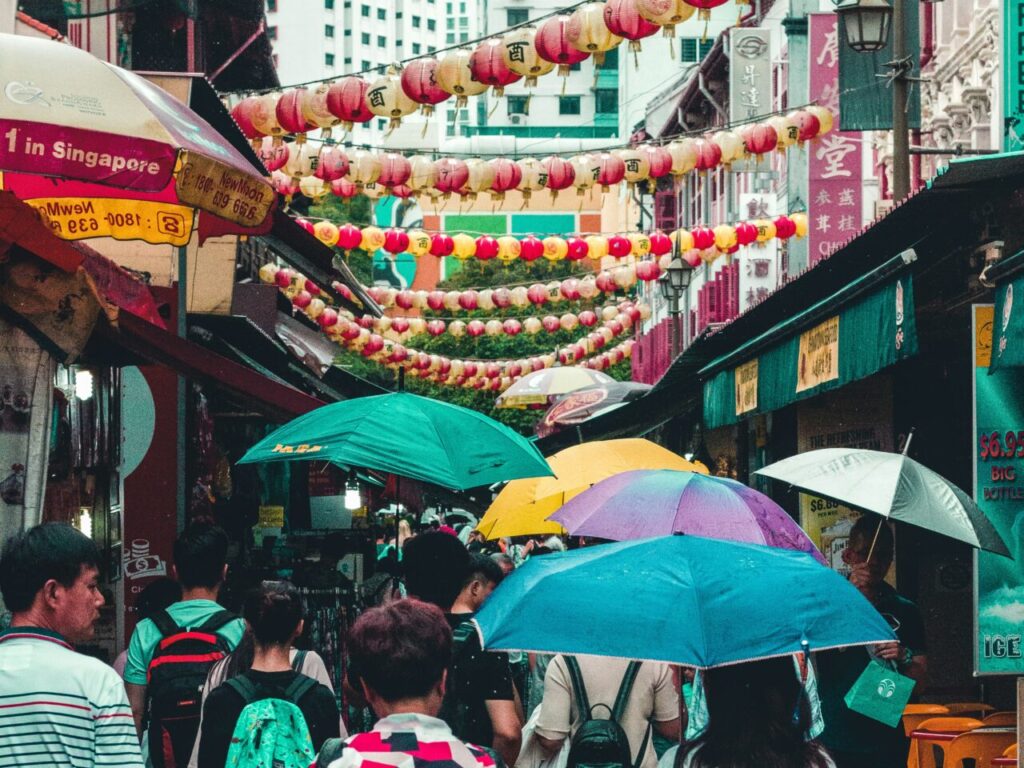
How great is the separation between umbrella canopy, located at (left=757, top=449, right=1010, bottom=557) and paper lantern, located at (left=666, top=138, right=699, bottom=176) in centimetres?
1062

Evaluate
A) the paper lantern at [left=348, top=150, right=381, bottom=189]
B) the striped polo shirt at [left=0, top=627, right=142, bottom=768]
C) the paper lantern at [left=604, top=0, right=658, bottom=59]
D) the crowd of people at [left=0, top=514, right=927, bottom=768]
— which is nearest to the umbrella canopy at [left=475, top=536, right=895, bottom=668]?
the crowd of people at [left=0, top=514, right=927, bottom=768]

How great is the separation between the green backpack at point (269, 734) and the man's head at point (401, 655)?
1.30 metres

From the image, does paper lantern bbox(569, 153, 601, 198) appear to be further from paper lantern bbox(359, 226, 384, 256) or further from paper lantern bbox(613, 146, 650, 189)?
paper lantern bbox(359, 226, 384, 256)

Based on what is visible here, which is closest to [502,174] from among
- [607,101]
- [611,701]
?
[611,701]

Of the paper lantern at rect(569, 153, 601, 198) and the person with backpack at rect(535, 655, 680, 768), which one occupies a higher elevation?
the paper lantern at rect(569, 153, 601, 198)

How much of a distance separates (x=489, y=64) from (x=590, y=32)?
3.41ft

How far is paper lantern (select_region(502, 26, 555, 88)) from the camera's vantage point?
43.6ft

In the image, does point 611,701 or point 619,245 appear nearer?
point 611,701

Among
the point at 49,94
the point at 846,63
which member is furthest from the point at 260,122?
the point at 49,94

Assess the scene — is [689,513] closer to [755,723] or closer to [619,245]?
[755,723]

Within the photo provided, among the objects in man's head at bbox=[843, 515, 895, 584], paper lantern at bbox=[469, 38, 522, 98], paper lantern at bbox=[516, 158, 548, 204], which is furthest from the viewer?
paper lantern at bbox=[516, 158, 548, 204]

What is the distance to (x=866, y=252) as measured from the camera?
1166 centimetres

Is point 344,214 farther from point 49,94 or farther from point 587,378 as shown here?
point 49,94

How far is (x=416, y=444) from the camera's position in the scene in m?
8.65
